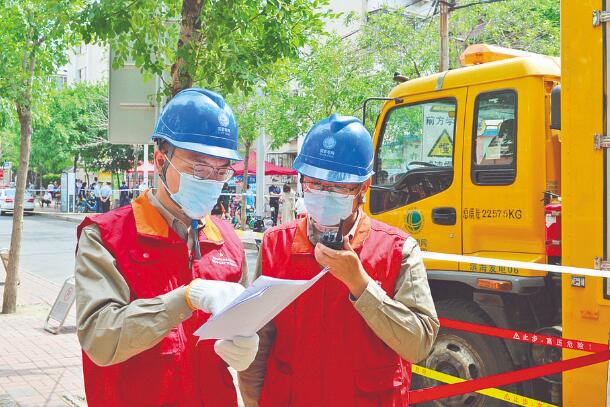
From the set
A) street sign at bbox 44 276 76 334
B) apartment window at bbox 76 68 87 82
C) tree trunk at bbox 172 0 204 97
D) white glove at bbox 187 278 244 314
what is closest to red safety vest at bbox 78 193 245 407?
white glove at bbox 187 278 244 314

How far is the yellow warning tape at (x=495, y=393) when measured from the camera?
4406 millimetres

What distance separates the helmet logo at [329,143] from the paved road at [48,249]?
23.6 feet

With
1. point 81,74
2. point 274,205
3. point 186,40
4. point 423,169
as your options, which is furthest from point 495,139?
point 81,74

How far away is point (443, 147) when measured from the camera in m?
5.11

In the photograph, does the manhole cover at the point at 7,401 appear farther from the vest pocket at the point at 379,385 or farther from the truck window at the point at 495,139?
the vest pocket at the point at 379,385

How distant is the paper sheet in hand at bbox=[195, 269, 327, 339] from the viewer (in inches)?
70.4

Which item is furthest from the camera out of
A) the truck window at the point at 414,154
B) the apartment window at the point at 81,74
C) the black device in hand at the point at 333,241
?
the apartment window at the point at 81,74

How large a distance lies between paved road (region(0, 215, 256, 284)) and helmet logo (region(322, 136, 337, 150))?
7.21 metres

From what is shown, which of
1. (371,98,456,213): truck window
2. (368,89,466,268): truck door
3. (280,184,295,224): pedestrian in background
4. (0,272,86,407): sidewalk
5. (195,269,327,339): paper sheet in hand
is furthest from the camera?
(280,184,295,224): pedestrian in background

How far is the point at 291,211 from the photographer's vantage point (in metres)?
20.9

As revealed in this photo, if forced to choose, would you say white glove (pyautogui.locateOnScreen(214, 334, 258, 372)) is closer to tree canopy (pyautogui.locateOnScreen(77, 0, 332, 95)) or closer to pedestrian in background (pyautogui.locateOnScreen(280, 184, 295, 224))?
tree canopy (pyautogui.locateOnScreen(77, 0, 332, 95))

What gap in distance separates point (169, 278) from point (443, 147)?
3388 millimetres

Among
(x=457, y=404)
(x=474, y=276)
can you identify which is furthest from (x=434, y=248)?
(x=457, y=404)

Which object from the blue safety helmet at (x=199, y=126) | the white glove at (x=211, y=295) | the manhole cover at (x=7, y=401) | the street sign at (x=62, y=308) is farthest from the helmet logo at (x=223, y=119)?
the street sign at (x=62, y=308)
